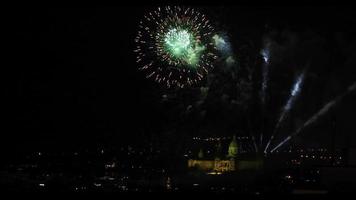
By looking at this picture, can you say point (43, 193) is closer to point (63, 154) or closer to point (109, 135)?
point (63, 154)

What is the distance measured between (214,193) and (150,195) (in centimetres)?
159

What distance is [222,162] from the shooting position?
371 feet

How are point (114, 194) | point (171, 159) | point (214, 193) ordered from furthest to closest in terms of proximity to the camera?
point (171, 159) → point (214, 193) → point (114, 194)

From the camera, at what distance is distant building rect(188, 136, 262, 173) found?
4183 inches

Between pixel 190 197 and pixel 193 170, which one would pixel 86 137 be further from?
pixel 190 197

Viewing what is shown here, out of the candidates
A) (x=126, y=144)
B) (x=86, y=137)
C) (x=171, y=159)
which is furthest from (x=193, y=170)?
(x=86, y=137)

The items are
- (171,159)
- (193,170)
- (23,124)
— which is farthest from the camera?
(193,170)

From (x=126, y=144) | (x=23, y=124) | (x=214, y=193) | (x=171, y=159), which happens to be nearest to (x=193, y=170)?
(x=171, y=159)

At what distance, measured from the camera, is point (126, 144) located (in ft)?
372

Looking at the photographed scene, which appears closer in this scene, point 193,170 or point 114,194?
point 114,194

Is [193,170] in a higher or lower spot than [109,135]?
lower

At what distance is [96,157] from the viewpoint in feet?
364

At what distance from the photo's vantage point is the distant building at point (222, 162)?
106 metres

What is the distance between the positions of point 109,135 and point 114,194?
108m
